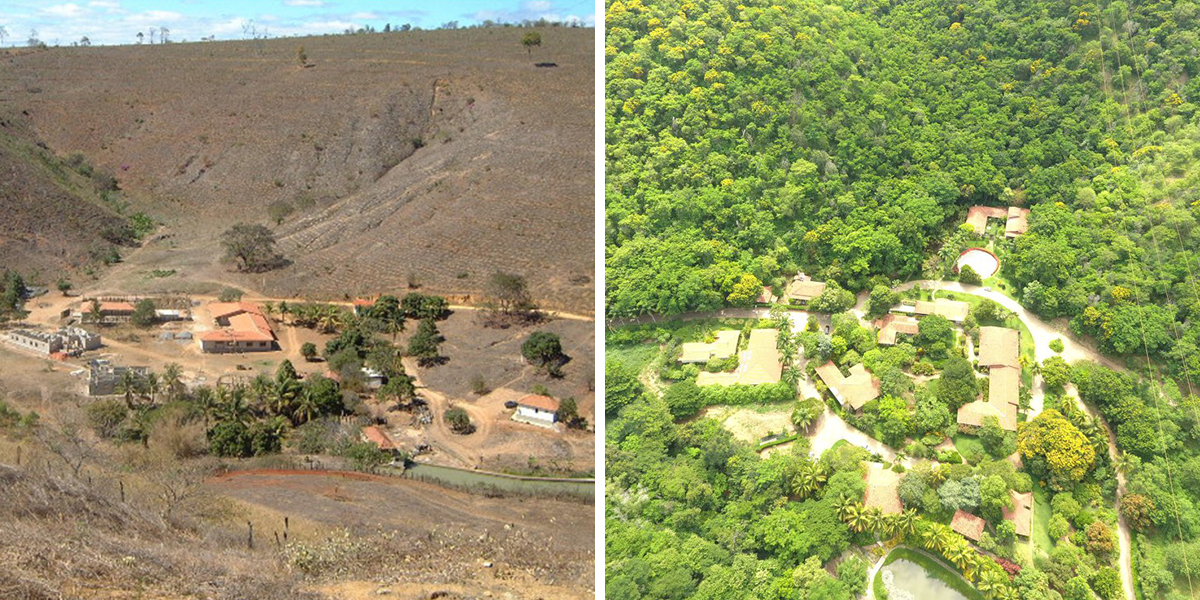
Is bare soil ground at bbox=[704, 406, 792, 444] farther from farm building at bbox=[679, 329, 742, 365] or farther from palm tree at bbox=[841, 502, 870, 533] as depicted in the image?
palm tree at bbox=[841, 502, 870, 533]

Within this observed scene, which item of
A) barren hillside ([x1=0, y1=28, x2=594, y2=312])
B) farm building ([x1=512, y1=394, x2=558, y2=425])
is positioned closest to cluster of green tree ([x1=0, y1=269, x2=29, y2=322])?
barren hillside ([x1=0, y1=28, x2=594, y2=312])

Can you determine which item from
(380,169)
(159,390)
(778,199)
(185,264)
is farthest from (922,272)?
(380,169)

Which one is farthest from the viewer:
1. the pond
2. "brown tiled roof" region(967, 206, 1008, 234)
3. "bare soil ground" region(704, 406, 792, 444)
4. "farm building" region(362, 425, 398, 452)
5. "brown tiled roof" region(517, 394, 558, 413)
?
"brown tiled roof" region(517, 394, 558, 413)

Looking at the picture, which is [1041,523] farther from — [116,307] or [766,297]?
[116,307]

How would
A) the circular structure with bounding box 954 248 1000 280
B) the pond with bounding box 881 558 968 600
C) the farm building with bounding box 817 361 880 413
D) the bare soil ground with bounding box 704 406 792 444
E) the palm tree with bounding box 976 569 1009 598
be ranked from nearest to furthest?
the palm tree with bounding box 976 569 1009 598, the pond with bounding box 881 558 968 600, the bare soil ground with bounding box 704 406 792 444, the farm building with bounding box 817 361 880 413, the circular structure with bounding box 954 248 1000 280

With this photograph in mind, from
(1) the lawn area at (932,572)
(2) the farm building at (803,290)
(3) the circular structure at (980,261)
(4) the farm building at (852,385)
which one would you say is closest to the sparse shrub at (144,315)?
(2) the farm building at (803,290)

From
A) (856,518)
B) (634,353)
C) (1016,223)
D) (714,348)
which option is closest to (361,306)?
(634,353)

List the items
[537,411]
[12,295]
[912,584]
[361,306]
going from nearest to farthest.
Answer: [912,584]
[537,411]
[12,295]
[361,306]
